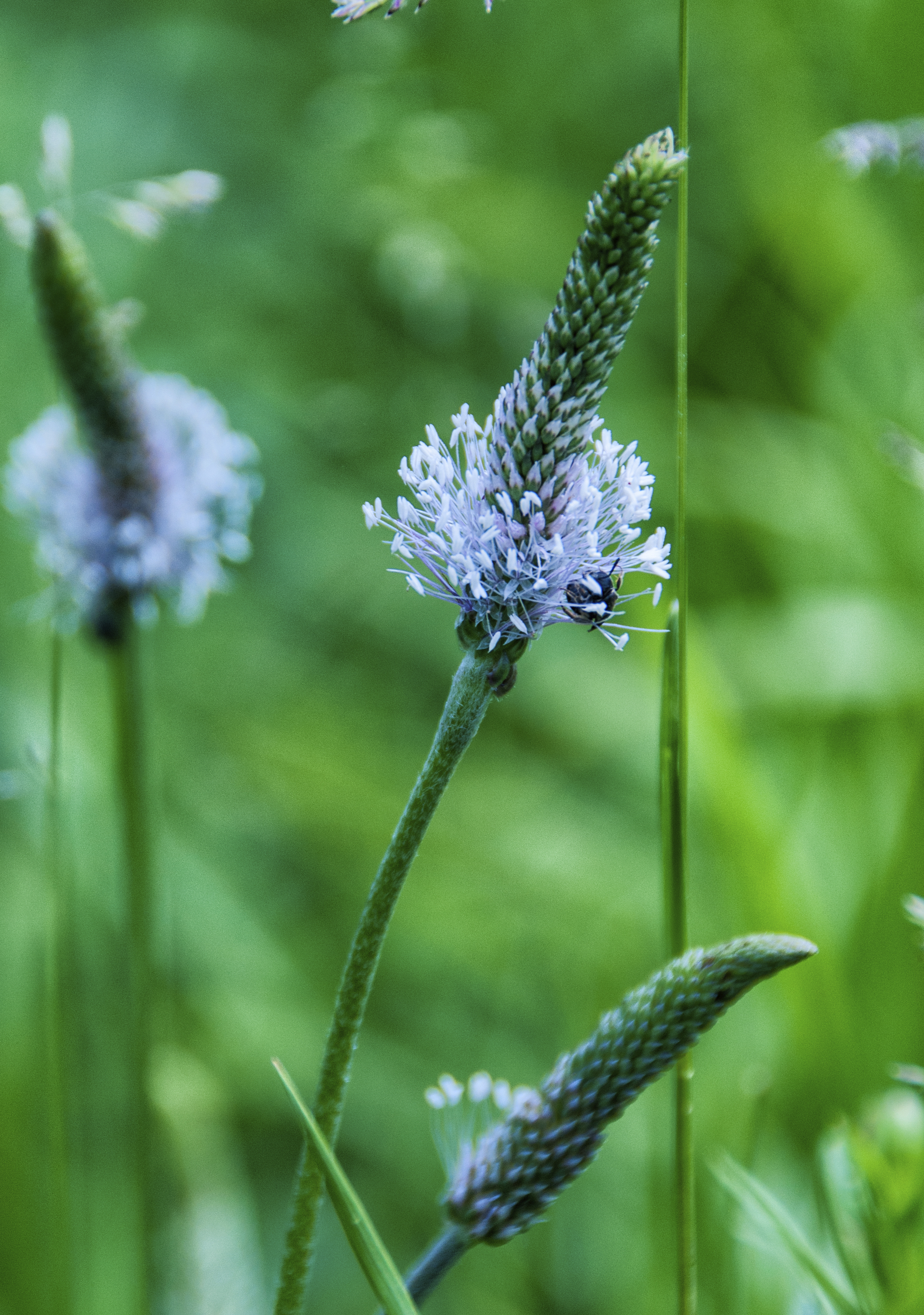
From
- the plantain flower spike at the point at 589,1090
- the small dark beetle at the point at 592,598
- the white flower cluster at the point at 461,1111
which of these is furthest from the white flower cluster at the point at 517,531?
the white flower cluster at the point at 461,1111

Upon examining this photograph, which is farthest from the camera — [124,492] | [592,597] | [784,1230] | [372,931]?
[124,492]

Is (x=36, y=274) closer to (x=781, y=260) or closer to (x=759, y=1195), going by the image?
(x=759, y=1195)

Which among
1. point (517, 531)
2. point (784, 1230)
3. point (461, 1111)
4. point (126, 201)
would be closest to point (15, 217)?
point (126, 201)

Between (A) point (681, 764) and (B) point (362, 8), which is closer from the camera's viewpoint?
(B) point (362, 8)

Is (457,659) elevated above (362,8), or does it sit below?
above

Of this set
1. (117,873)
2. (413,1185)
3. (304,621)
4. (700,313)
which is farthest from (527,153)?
(413,1185)

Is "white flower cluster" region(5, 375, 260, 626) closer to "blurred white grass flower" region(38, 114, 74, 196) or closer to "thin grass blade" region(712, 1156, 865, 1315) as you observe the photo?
"blurred white grass flower" region(38, 114, 74, 196)

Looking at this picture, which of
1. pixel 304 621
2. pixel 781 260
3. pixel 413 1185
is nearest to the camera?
pixel 413 1185

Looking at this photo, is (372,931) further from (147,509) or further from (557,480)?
(147,509)
